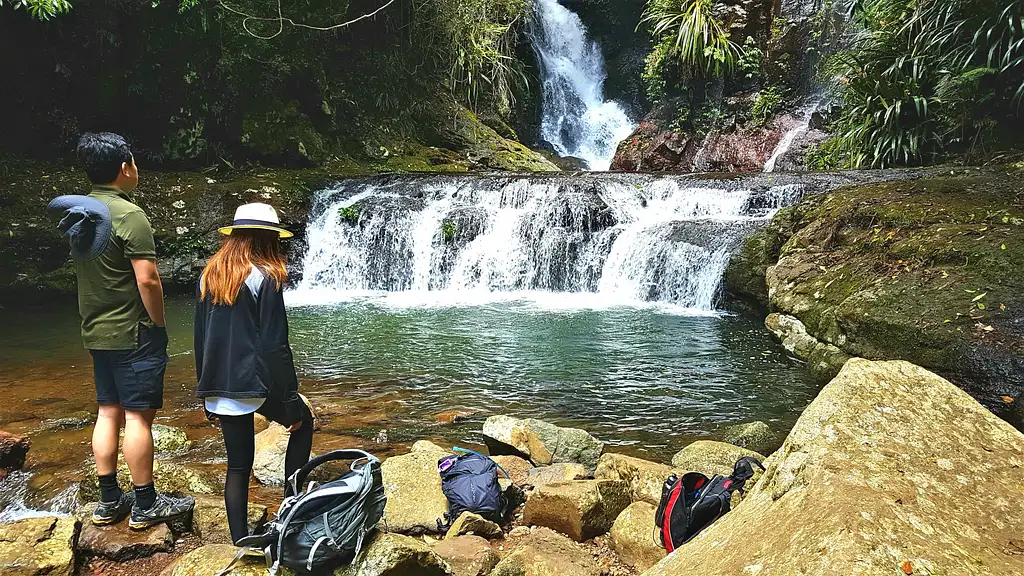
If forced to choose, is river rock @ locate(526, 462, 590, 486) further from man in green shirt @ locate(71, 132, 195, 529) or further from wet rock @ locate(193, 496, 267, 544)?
man in green shirt @ locate(71, 132, 195, 529)

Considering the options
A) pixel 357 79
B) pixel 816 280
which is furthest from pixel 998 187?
pixel 357 79

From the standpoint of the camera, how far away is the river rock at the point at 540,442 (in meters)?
3.77

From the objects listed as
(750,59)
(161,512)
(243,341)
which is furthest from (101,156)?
(750,59)

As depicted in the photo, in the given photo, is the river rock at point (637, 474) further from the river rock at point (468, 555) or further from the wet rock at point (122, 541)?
the wet rock at point (122, 541)

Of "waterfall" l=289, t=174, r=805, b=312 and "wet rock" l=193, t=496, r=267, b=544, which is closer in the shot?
"wet rock" l=193, t=496, r=267, b=544

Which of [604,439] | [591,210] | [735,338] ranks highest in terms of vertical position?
[591,210]

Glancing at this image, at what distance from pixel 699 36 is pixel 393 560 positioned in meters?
17.1

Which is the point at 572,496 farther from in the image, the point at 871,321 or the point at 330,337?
the point at 330,337

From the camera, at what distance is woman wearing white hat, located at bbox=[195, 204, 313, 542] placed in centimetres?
214

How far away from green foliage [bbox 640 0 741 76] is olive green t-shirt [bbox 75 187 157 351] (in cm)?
1645

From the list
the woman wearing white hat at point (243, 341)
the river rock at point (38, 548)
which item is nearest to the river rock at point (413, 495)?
the woman wearing white hat at point (243, 341)

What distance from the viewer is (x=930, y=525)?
1.16 m

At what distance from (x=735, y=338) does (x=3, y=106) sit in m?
13.3

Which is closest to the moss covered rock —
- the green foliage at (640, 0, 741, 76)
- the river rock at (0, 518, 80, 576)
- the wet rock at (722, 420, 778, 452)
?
the wet rock at (722, 420, 778, 452)
